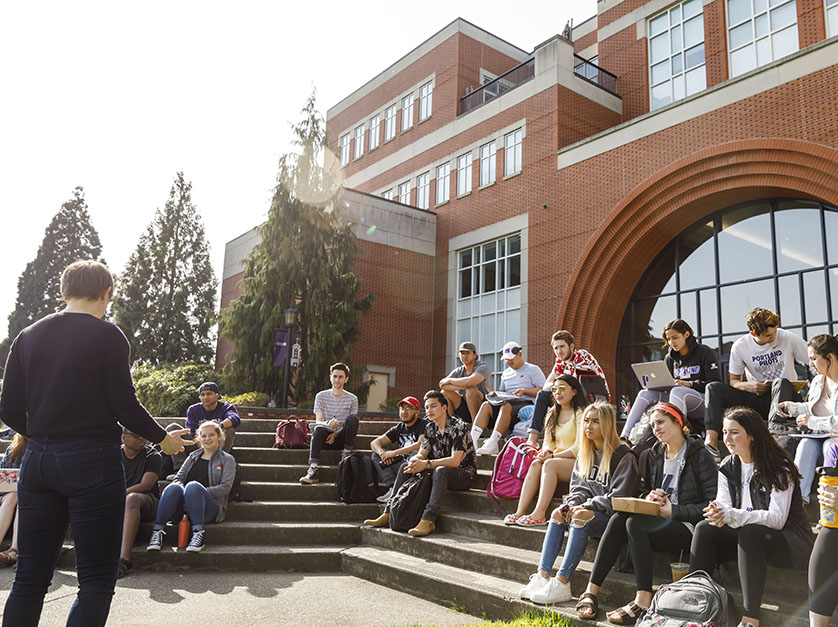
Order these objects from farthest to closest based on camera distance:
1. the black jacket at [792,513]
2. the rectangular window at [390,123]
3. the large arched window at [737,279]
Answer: the rectangular window at [390,123] → the large arched window at [737,279] → the black jacket at [792,513]

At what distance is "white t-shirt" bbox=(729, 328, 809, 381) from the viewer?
20.8ft

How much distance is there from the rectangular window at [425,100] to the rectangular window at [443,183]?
2.56 metres

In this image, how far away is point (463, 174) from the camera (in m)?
21.2

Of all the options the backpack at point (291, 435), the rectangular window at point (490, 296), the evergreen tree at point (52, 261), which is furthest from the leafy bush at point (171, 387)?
the evergreen tree at point (52, 261)

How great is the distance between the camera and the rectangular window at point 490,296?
1897 centimetres

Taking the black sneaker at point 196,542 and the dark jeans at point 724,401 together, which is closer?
the dark jeans at point 724,401

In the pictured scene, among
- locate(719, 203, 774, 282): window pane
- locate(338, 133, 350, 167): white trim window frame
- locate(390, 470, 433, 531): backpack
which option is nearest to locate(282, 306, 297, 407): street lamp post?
locate(390, 470, 433, 531): backpack

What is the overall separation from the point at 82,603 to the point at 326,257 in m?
15.7

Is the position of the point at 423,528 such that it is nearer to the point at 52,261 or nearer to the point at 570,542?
the point at 570,542

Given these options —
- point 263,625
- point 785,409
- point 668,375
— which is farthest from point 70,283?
point 668,375

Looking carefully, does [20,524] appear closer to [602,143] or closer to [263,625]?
[263,625]

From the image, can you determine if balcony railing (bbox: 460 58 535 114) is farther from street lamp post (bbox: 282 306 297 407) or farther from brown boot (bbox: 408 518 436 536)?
brown boot (bbox: 408 518 436 536)

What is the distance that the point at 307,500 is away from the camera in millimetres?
8266

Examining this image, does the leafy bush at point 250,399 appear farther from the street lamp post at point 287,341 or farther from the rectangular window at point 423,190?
the rectangular window at point 423,190
